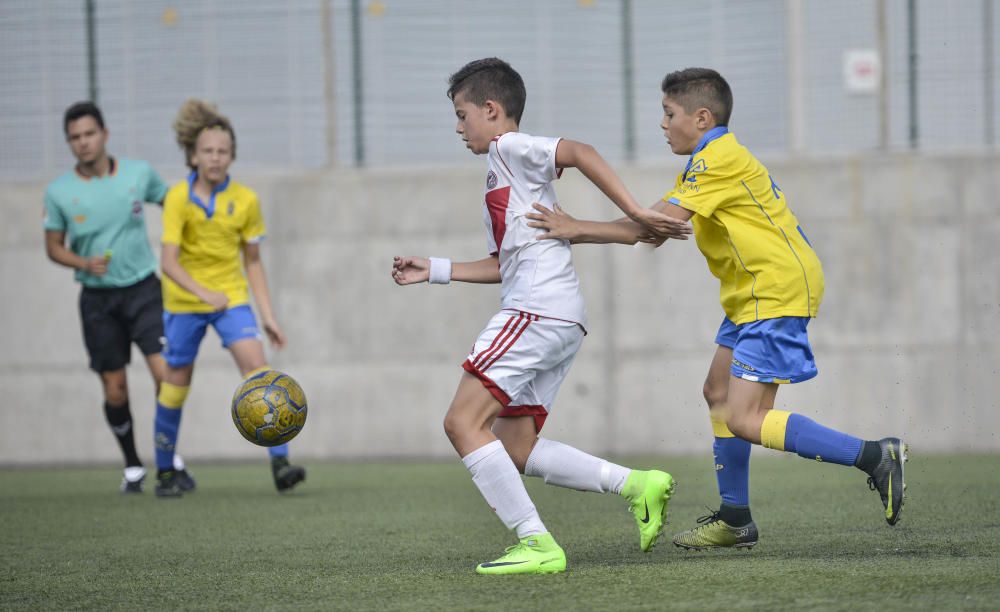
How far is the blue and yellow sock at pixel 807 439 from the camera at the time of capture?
4.25m

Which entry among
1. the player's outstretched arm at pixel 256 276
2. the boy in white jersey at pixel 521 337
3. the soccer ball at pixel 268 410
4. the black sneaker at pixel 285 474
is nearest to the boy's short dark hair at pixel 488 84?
the boy in white jersey at pixel 521 337

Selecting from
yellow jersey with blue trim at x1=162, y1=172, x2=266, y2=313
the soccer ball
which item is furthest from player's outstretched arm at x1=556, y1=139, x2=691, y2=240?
yellow jersey with blue trim at x1=162, y1=172, x2=266, y2=313

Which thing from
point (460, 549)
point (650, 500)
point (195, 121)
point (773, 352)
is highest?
point (195, 121)

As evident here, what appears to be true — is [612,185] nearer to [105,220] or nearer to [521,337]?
[521,337]

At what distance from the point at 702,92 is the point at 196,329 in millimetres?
3684

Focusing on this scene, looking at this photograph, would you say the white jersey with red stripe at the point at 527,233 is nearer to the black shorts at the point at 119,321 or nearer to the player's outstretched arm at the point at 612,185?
the player's outstretched arm at the point at 612,185

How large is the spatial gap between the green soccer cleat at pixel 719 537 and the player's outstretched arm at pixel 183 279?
3224 mm

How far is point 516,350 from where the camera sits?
4.15 m

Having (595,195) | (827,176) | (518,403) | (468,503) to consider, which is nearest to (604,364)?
(595,195)

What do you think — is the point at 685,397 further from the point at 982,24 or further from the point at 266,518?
the point at 266,518

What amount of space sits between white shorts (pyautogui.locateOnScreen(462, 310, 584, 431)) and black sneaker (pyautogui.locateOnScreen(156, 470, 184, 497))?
3615 millimetres

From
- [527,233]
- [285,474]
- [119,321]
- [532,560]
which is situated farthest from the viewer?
[119,321]

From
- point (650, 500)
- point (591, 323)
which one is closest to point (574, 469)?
point (650, 500)

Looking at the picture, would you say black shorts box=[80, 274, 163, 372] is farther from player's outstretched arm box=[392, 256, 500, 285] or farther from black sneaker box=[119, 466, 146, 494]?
player's outstretched arm box=[392, 256, 500, 285]
